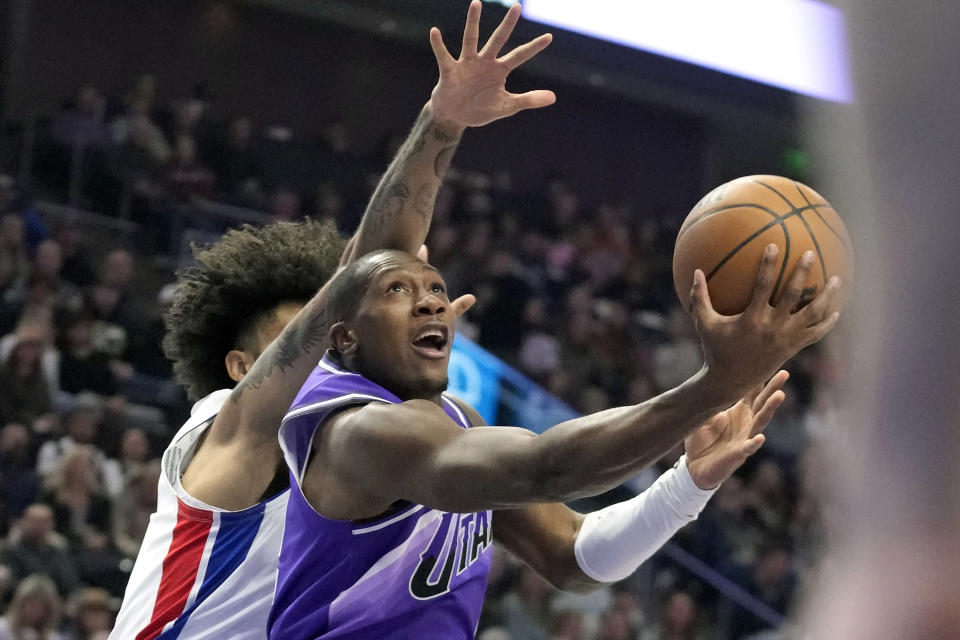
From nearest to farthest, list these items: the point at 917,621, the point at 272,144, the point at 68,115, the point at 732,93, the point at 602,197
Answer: the point at 917,621 → the point at 68,115 → the point at 272,144 → the point at 732,93 → the point at 602,197

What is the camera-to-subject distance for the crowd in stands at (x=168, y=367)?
739 centimetres

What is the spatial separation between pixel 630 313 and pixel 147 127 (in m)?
5.06

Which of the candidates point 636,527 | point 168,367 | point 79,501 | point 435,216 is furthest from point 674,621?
point 636,527

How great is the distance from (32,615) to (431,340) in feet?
15.6

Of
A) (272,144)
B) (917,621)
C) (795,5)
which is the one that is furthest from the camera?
(795,5)

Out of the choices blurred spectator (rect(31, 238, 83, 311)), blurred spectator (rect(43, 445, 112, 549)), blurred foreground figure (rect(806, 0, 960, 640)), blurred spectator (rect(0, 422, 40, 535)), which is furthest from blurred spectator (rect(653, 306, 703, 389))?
blurred foreground figure (rect(806, 0, 960, 640))

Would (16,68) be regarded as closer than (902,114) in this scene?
No

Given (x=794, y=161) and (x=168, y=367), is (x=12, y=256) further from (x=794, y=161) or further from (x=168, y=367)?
(x=794, y=161)

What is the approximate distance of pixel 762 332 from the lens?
1.90 metres

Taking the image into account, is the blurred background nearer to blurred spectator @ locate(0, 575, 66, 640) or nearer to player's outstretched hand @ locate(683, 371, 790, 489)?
blurred spectator @ locate(0, 575, 66, 640)

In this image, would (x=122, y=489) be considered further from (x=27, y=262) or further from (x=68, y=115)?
(x=68, y=115)

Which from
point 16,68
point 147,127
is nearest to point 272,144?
point 147,127

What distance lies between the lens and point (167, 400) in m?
9.01

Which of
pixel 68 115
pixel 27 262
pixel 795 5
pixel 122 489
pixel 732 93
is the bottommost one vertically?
pixel 122 489
